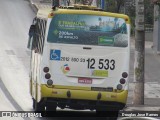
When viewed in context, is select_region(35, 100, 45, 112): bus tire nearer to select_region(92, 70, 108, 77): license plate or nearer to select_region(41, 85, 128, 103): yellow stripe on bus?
select_region(41, 85, 128, 103): yellow stripe on bus

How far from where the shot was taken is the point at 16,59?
30.3 meters

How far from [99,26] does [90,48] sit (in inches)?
25.0

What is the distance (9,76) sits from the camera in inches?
1006

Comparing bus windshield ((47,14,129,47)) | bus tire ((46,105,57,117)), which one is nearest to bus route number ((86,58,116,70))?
bus windshield ((47,14,129,47))

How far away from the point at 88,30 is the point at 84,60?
81 cm

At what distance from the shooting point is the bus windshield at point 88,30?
15.2 metres

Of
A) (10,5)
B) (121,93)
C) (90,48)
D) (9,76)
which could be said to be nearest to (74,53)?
(90,48)

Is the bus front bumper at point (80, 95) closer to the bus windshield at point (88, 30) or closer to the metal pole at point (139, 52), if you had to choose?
the bus windshield at point (88, 30)

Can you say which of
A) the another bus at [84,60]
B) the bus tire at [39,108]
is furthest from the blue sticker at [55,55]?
the bus tire at [39,108]

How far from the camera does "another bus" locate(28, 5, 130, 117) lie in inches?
598

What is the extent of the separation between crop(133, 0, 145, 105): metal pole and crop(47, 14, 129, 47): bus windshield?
15.1 feet

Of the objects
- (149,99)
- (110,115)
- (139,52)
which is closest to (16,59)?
(149,99)

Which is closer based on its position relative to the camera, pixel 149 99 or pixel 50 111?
pixel 50 111

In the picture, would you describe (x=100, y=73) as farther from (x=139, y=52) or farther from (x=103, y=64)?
(x=139, y=52)
